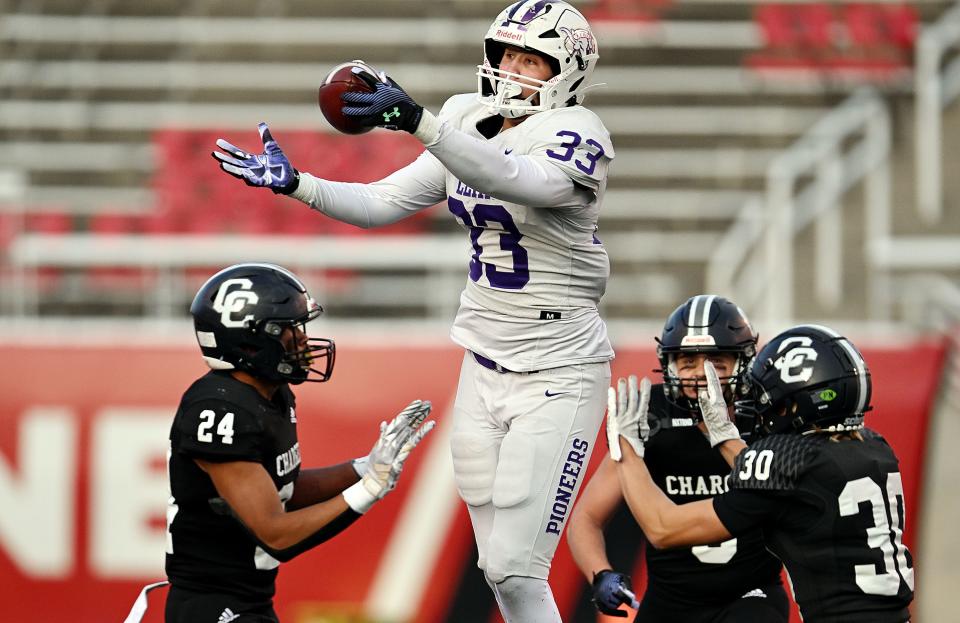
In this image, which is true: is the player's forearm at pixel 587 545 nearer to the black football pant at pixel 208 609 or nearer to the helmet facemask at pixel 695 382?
the helmet facemask at pixel 695 382

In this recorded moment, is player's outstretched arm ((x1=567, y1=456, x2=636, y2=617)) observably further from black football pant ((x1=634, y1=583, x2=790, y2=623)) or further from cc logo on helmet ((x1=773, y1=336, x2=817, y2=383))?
cc logo on helmet ((x1=773, y1=336, x2=817, y2=383))

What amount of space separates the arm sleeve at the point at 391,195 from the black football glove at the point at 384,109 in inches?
22.5

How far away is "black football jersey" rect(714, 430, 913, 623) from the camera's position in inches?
151

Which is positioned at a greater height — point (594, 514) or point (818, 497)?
point (818, 497)

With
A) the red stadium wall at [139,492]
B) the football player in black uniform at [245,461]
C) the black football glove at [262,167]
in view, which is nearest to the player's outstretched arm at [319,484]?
the football player in black uniform at [245,461]

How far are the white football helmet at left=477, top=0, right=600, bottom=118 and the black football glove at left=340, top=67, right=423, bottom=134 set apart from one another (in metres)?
0.56

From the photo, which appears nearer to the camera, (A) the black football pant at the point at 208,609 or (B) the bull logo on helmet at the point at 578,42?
(A) the black football pant at the point at 208,609

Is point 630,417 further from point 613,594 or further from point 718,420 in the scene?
point 613,594

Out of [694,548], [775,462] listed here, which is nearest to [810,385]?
[775,462]

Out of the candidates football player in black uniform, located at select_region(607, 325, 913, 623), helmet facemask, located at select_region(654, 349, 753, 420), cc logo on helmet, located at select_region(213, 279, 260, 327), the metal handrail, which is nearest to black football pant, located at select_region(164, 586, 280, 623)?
cc logo on helmet, located at select_region(213, 279, 260, 327)

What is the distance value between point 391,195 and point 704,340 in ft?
3.75

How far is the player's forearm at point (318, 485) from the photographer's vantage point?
180 inches

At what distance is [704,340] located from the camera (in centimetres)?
478

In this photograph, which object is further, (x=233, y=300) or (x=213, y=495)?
(x=233, y=300)
